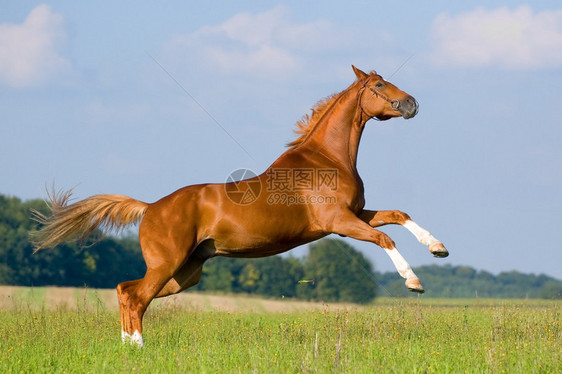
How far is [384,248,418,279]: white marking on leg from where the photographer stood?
23.9 feet

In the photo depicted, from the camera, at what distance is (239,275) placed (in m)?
53.2

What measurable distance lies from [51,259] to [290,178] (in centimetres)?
4008

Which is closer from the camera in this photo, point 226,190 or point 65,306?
point 226,190

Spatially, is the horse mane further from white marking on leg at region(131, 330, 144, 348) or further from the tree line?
the tree line

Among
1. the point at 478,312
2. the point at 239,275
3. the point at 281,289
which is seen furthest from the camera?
the point at 239,275

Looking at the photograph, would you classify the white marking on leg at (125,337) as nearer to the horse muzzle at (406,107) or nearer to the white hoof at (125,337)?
the white hoof at (125,337)

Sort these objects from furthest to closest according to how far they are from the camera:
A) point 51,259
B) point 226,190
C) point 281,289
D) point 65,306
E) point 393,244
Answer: point 281,289 < point 51,259 < point 65,306 < point 226,190 < point 393,244

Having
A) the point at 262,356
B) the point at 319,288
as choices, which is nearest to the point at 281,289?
the point at 319,288

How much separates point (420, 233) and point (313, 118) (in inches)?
91.8

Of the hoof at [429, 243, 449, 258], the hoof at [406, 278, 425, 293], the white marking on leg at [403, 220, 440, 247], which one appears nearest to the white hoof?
the hoof at [406, 278, 425, 293]

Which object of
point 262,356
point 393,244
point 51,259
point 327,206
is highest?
point 51,259

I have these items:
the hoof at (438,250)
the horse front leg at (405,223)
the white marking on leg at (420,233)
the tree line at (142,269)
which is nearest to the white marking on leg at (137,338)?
the horse front leg at (405,223)

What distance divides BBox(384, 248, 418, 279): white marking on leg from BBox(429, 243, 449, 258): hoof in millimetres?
333

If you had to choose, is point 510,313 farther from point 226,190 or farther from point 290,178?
point 226,190
